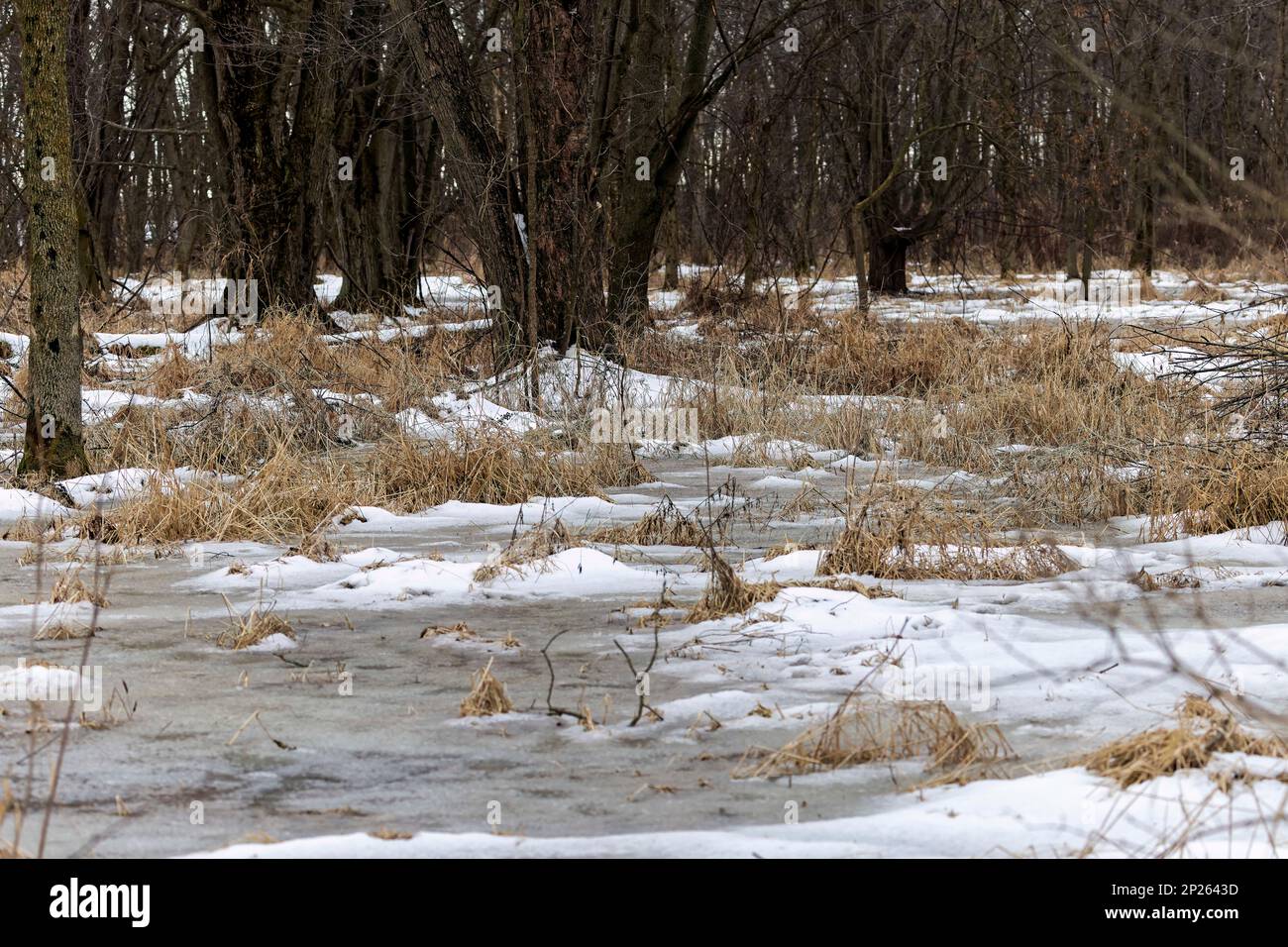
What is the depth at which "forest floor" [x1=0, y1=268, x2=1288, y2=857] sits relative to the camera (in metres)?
3.12

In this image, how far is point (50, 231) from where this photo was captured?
23.3ft

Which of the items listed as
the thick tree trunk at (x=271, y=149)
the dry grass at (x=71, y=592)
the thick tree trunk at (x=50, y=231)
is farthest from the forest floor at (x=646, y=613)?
the thick tree trunk at (x=271, y=149)

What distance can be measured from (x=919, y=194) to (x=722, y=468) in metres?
11.1

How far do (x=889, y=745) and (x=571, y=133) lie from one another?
7.77 metres

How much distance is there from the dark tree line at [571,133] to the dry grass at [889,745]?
1.32m

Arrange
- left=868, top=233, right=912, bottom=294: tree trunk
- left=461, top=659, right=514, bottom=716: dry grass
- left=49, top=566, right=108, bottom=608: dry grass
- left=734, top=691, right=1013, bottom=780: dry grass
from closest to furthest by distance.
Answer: left=734, top=691, right=1013, bottom=780: dry grass, left=461, top=659, right=514, bottom=716: dry grass, left=49, top=566, right=108, bottom=608: dry grass, left=868, top=233, right=912, bottom=294: tree trunk

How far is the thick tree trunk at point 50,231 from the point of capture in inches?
275

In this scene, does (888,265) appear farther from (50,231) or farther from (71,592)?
(71,592)

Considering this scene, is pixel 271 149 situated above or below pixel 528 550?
above

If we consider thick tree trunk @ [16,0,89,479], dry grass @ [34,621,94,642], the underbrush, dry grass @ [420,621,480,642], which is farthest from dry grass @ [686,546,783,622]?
thick tree trunk @ [16,0,89,479]

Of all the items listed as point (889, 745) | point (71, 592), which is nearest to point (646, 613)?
point (889, 745)

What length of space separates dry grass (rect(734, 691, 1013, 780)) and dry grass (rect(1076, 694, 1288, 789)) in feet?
0.83

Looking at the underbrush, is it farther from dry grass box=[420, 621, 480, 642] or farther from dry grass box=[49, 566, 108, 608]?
dry grass box=[420, 621, 480, 642]
